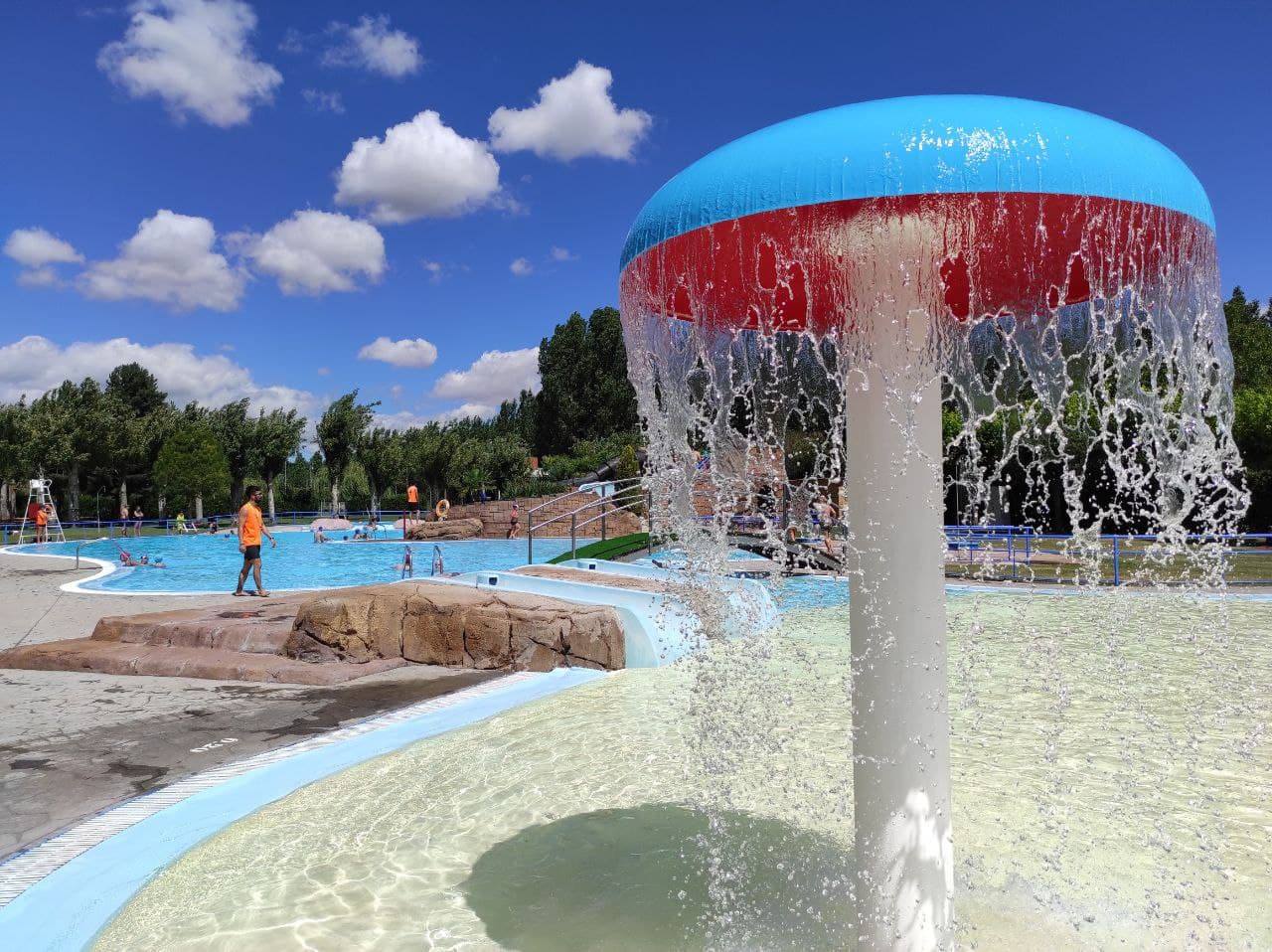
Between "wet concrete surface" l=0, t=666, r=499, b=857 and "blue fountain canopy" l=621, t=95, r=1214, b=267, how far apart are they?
449cm

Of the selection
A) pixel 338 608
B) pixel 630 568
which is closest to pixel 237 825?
pixel 338 608

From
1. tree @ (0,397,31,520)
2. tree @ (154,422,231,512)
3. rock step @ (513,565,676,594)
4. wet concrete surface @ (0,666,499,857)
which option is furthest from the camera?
tree @ (154,422,231,512)

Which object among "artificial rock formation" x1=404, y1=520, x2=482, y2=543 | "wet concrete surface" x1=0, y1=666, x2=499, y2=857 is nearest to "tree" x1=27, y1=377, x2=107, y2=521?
"artificial rock formation" x1=404, y1=520, x2=482, y2=543

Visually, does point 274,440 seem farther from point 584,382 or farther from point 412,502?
point 584,382

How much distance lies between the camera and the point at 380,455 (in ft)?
150

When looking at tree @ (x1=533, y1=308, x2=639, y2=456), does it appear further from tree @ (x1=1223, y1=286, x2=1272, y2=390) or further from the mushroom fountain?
the mushroom fountain

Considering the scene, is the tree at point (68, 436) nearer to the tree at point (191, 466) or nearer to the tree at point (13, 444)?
the tree at point (13, 444)

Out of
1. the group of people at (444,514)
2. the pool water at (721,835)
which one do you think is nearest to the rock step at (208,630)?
the pool water at (721,835)

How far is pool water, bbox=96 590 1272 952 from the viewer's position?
3.14 metres

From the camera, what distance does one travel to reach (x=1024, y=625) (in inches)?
405

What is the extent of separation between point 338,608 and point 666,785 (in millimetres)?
4615

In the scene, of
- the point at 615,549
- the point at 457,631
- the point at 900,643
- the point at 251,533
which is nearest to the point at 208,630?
the point at 457,631

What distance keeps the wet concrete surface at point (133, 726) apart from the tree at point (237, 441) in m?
41.7

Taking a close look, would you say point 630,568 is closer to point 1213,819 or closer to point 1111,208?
point 1213,819
